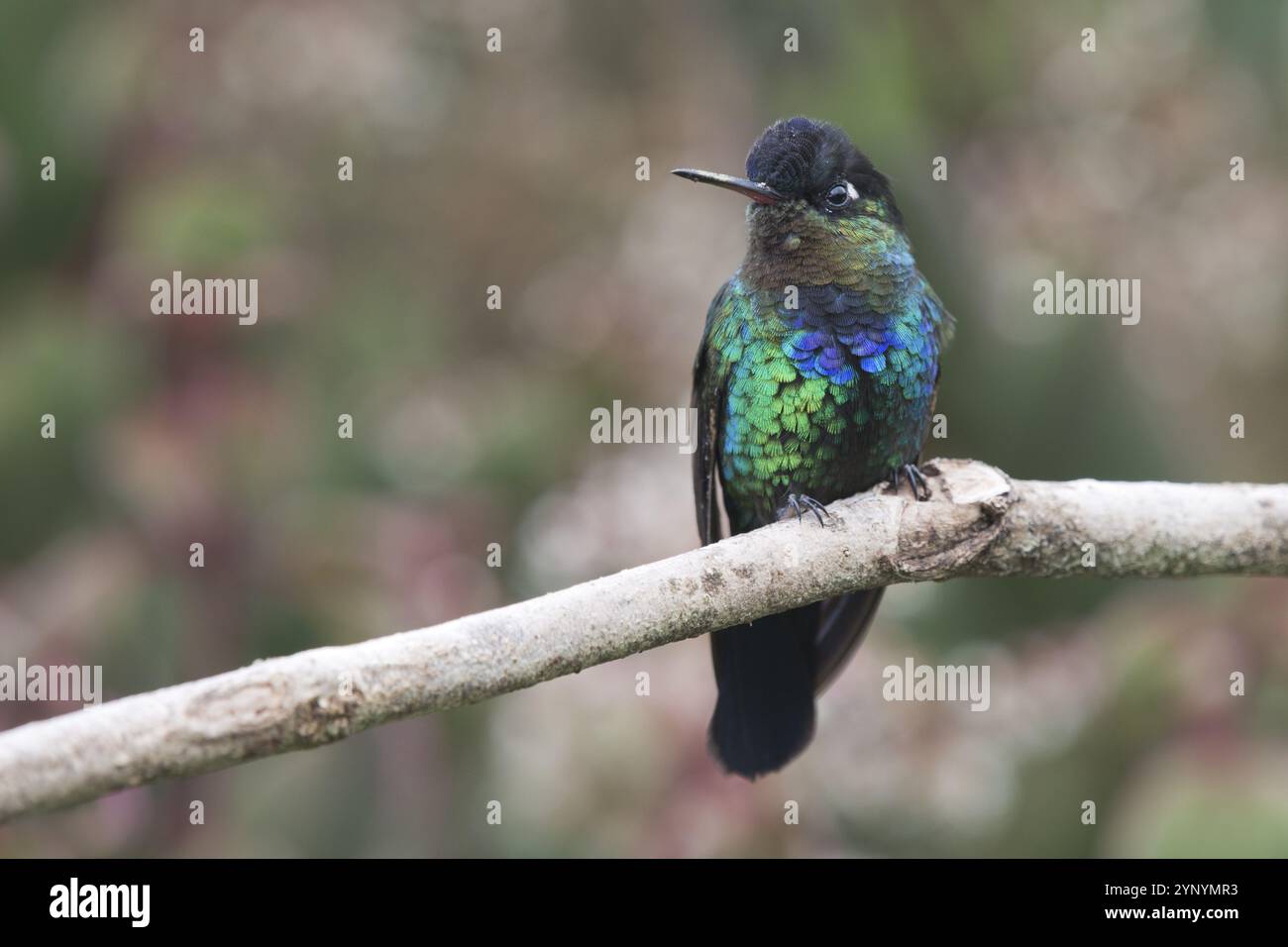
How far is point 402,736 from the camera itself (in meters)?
6.79

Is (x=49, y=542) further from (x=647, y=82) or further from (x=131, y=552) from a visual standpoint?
(x=647, y=82)

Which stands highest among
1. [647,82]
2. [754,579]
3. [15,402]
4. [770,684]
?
[647,82]

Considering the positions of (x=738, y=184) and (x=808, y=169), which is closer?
(x=738, y=184)

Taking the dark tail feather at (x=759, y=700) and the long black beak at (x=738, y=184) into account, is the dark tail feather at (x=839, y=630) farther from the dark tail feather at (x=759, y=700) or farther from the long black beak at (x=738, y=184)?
the long black beak at (x=738, y=184)

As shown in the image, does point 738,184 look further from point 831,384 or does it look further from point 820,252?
point 831,384

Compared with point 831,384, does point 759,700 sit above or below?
below

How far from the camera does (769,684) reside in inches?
183

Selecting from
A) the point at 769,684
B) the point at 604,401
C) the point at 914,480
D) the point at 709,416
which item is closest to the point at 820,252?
the point at 709,416

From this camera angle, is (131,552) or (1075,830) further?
(131,552)

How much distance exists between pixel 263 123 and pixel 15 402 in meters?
2.39

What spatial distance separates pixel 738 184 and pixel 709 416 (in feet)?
2.60

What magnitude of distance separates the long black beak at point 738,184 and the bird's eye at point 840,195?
16 cm

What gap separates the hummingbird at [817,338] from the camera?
420cm
